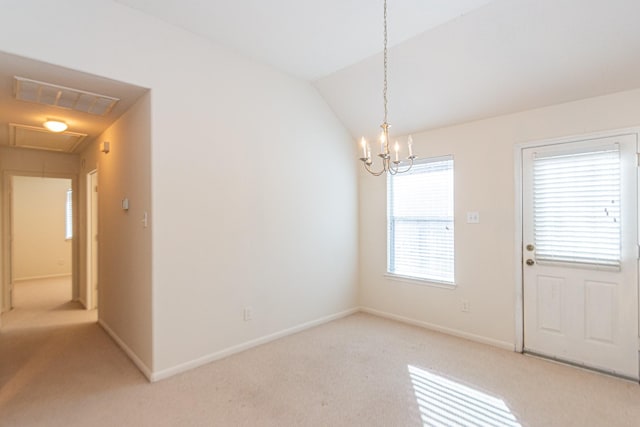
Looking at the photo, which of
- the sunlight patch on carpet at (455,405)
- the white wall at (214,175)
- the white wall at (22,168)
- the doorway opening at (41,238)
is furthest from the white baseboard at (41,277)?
the sunlight patch on carpet at (455,405)

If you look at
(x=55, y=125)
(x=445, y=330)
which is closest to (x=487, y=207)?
(x=445, y=330)

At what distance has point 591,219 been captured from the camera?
2836 millimetres

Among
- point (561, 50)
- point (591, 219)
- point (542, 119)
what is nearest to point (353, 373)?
point (591, 219)

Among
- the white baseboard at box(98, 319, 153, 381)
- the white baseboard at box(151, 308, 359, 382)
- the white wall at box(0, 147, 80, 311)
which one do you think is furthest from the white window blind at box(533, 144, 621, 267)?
the white wall at box(0, 147, 80, 311)

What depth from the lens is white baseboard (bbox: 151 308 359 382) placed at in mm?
2674

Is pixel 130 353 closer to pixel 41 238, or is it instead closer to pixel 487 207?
pixel 487 207

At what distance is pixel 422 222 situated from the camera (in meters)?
4.00

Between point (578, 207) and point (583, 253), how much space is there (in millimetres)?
415

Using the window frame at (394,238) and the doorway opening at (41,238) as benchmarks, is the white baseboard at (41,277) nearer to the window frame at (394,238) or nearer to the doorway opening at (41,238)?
the doorway opening at (41,238)

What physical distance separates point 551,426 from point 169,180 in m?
3.29

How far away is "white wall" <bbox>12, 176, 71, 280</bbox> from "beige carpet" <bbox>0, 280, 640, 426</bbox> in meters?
4.46

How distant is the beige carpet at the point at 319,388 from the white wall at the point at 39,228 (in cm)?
446

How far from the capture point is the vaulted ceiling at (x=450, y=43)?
2.40 meters

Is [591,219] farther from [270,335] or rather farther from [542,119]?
[270,335]
